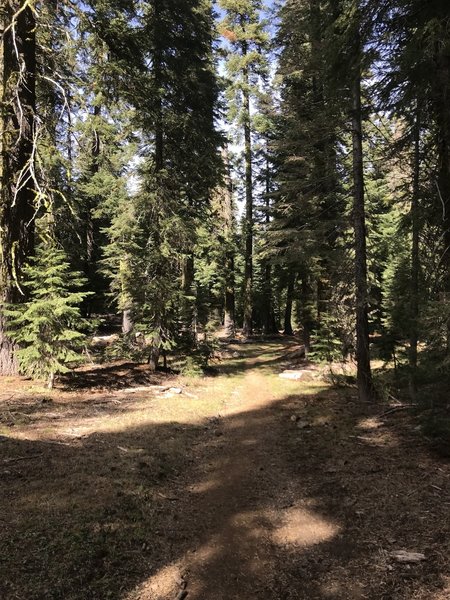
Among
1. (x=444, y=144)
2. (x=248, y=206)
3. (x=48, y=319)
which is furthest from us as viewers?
(x=248, y=206)

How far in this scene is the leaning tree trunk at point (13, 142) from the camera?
1171cm

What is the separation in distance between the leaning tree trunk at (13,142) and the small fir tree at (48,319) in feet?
2.26

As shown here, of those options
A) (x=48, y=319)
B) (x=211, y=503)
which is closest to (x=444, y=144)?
(x=211, y=503)

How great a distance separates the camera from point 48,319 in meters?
10.8

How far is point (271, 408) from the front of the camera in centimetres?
1333

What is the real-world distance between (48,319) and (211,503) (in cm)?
629

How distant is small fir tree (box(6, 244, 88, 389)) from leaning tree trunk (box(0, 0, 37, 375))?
27.1 inches

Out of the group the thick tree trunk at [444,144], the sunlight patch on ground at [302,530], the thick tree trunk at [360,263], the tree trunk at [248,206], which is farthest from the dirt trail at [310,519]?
the tree trunk at [248,206]

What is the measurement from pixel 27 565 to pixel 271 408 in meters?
9.54

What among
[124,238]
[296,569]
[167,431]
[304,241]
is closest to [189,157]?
[124,238]

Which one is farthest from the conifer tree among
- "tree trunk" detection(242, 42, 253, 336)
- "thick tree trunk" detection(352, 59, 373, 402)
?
"thick tree trunk" detection(352, 59, 373, 402)

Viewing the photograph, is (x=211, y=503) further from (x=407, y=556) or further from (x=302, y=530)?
(x=407, y=556)

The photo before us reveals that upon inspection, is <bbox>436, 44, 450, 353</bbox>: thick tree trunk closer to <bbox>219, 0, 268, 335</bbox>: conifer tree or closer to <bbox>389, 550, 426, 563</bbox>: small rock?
<bbox>389, 550, 426, 563</bbox>: small rock

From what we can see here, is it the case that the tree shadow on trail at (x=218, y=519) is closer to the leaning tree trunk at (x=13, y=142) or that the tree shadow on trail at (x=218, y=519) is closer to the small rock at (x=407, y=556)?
the small rock at (x=407, y=556)
